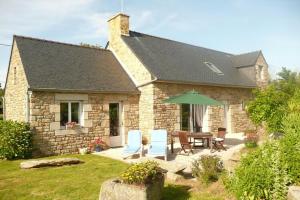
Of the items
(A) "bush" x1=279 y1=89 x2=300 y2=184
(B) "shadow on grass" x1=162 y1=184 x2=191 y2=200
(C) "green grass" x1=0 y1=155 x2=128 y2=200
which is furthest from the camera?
(C) "green grass" x1=0 y1=155 x2=128 y2=200

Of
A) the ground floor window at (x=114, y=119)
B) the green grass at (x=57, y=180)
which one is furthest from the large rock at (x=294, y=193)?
the ground floor window at (x=114, y=119)

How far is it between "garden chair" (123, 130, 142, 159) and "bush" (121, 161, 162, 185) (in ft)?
16.2

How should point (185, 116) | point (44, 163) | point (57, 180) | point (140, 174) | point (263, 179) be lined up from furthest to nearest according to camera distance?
point (185, 116)
point (44, 163)
point (57, 180)
point (140, 174)
point (263, 179)

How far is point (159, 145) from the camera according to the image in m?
10.1

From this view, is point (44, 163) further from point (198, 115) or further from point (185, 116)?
point (198, 115)

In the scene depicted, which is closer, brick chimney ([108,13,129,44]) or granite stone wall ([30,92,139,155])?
granite stone wall ([30,92,139,155])

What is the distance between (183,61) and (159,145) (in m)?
7.86

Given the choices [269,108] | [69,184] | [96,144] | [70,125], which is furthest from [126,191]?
[269,108]

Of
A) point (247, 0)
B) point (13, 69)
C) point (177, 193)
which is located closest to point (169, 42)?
point (247, 0)

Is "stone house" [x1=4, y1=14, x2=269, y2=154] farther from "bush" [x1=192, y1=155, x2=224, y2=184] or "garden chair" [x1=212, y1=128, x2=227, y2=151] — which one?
"bush" [x1=192, y1=155, x2=224, y2=184]

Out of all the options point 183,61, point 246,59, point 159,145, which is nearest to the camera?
point 159,145

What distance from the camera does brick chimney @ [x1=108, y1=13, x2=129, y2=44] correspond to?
15.9 metres

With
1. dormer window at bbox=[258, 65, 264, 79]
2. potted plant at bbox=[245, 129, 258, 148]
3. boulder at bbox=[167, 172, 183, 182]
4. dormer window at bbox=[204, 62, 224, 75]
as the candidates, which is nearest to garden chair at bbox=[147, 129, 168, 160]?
boulder at bbox=[167, 172, 183, 182]

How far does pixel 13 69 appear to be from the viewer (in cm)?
1393
